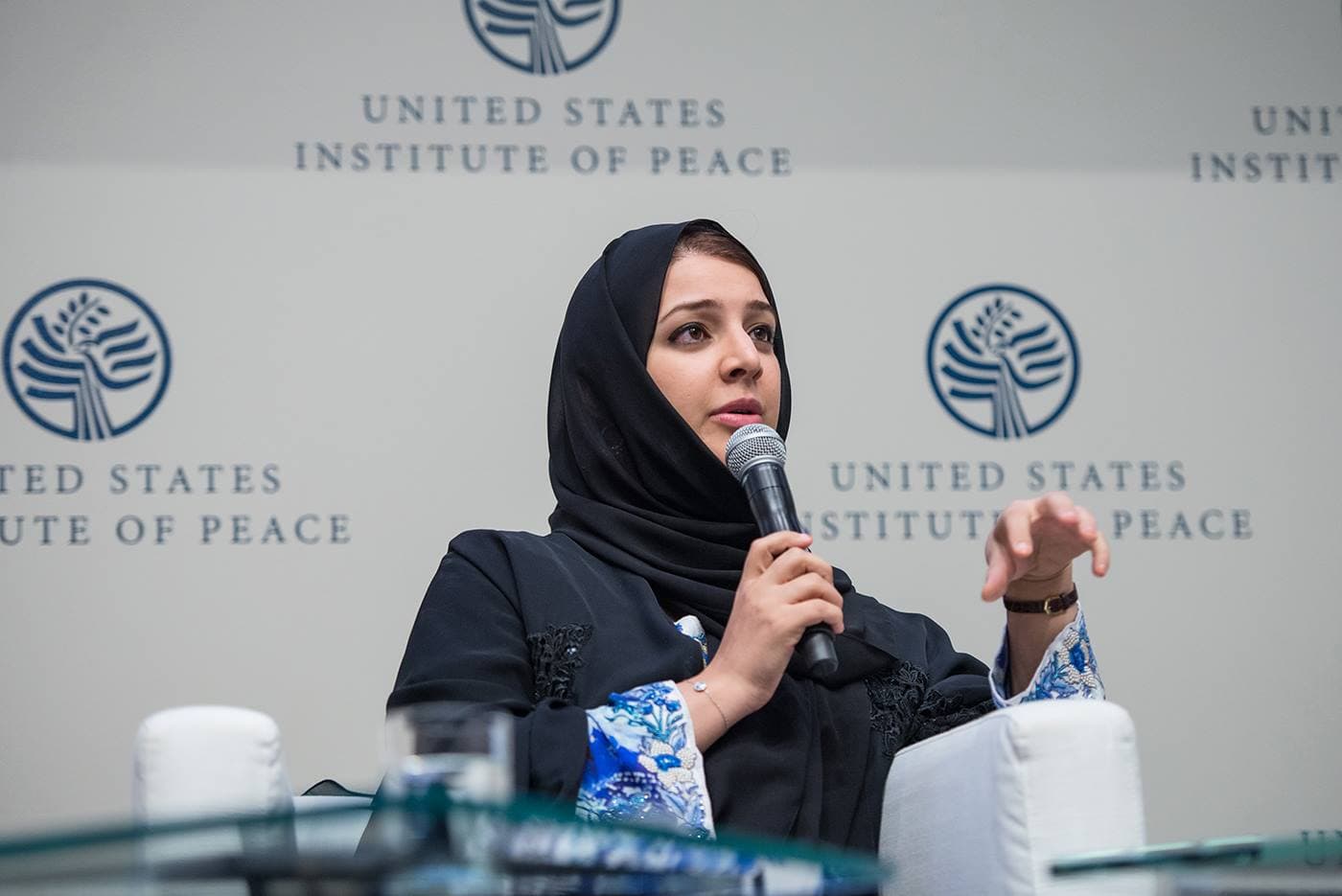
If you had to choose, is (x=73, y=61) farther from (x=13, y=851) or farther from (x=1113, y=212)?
(x=13, y=851)

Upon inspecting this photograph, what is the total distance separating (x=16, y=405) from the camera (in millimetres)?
2516

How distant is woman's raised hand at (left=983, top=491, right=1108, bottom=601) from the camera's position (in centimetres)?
155

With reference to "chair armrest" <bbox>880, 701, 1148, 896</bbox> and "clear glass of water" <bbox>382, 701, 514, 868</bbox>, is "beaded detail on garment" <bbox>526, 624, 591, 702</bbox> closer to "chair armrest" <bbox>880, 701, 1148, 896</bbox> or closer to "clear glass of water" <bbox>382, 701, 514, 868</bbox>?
"chair armrest" <bbox>880, 701, 1148, 896</bbox>

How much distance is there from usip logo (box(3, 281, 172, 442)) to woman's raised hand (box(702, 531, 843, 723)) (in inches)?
51.9

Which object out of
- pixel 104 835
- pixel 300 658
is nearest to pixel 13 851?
pixel 104 835

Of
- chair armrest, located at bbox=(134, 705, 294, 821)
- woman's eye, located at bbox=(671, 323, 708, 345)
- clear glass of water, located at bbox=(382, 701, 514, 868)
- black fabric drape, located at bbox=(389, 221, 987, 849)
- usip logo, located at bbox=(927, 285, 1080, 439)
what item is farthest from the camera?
usip logo, located at bbox=(927, 285, 1080, 439)

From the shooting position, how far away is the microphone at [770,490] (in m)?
1.57

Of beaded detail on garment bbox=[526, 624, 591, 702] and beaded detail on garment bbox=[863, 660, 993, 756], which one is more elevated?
beaded detail on garment bbox=[526, 624, 591, 702]

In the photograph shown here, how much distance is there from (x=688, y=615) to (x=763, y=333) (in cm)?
41

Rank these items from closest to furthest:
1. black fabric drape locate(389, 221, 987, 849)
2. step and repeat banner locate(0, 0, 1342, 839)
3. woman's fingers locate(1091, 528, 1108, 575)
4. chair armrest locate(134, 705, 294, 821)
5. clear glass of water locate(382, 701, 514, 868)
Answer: clear glass of water locate(382, 701, 514, 868) < chair armrest locate(134, 705, 294, 821) < woman's fingers locate(1091, 528, 1108, 575) < black fabric drape locate(389, 221, 987, 849) < step and repeat banner locate(0, 0, 1342, 839)

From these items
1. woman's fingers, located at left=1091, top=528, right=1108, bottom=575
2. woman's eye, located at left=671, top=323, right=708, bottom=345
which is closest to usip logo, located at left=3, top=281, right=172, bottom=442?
Answer: woman's eye, located at left=671, top=323, right=708, bottom=345

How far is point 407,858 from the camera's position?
69cm

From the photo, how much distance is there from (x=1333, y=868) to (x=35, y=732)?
6.94 feet

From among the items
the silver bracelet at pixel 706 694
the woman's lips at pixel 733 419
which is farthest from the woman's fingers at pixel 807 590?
the woman's lips at pixel 733 419
